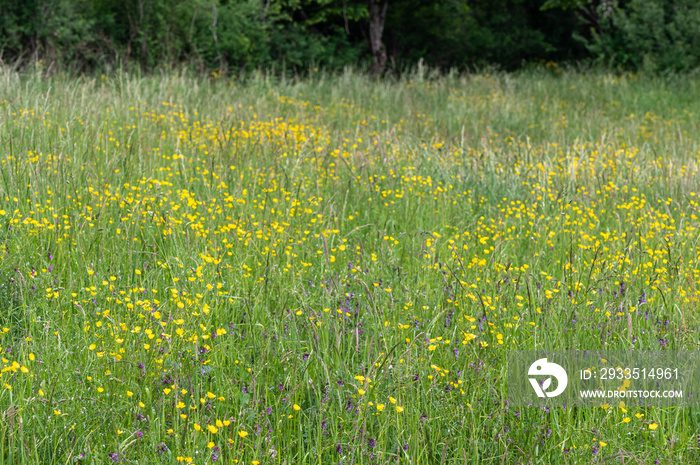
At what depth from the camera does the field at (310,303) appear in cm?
215

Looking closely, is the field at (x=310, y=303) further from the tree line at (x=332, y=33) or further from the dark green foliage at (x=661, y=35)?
the dark green foliage at (x=661, y=35)

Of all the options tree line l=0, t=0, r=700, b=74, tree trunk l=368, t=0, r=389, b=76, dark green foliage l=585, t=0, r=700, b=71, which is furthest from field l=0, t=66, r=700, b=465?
dark green foliage l=585, t=0, r=700, b=71

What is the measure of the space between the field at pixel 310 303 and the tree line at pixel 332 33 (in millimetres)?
6266

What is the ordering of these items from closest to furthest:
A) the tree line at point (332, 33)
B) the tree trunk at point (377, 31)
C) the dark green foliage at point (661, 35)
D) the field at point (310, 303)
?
1. the field at point (310, 303)
2. the tree line at point (332, 33)
3. the dark green foliage at point (661, 35)
4. the tree trunk at point (377, 31)

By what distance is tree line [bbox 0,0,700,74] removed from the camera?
446 inches

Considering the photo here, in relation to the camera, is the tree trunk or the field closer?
the field

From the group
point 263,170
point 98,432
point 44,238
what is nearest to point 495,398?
point 98,432

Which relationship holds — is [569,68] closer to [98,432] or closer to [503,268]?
[503,268]

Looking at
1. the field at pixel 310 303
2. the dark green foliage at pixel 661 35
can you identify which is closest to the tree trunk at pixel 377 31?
the dark green foliage at pixel 661 35

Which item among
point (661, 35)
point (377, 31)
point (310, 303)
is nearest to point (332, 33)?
point (377, 31)

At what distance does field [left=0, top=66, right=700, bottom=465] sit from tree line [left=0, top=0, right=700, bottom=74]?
627cm

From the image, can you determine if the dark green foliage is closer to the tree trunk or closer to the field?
the tree trunk

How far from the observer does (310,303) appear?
2.97 meters

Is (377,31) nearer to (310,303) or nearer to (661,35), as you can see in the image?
(661,35)
